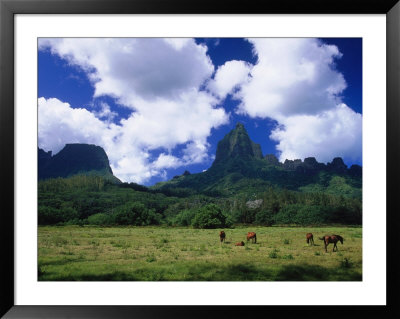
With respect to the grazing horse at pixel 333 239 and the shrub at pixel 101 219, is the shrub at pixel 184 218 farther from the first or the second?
the grazing horse at pixel 333 239

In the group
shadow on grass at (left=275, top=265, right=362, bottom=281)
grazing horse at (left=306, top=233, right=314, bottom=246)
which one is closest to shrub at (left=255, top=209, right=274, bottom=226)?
grazing horse at (left=306, top=233, right=314, bottom=246)

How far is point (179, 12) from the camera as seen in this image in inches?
104

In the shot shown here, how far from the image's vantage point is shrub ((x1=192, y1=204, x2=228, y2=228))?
279 inches

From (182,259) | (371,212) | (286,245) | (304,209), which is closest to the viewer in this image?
(371,212)

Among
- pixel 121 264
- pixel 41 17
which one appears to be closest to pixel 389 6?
pixel 41 17

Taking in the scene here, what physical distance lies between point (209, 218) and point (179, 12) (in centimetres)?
565

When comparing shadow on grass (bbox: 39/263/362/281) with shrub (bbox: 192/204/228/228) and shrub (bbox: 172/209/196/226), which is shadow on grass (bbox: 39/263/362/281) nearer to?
shrub (bbox: 192/204/228/228)

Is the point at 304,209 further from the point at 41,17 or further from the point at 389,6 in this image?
the point at 41,17

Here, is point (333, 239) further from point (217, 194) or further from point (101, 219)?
point (101, 219)

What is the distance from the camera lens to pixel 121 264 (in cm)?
358

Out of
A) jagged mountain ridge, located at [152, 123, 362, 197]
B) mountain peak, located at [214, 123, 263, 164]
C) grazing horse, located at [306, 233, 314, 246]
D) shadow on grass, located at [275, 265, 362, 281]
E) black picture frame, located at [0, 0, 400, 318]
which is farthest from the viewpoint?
jagged mountain ridge, located at [152, 123, 362, 197]

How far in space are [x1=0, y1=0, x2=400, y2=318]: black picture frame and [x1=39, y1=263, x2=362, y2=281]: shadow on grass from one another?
19.2 inches

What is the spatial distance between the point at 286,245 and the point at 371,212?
227 cm

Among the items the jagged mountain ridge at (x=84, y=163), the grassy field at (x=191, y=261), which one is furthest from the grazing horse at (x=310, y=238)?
the jagged mountain ridge at (x=84, y=163)
